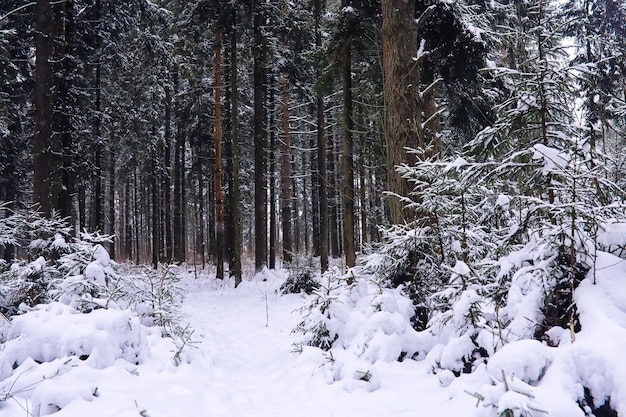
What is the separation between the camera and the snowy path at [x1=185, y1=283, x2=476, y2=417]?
3.27m

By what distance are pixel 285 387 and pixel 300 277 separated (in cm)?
748

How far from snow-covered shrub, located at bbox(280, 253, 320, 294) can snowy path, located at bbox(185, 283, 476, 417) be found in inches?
155

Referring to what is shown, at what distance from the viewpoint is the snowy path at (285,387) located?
129 inches

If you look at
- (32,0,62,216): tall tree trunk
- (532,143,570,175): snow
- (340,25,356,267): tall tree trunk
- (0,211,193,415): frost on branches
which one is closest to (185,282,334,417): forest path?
(0,211,193,415): frost on branches

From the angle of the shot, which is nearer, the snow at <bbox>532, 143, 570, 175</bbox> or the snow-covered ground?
the snow-covered ground

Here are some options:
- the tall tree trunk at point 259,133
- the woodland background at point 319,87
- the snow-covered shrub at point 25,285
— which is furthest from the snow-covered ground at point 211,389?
the tall tree trunk at point 259,133

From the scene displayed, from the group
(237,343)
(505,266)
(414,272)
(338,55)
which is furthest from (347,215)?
(505,266)

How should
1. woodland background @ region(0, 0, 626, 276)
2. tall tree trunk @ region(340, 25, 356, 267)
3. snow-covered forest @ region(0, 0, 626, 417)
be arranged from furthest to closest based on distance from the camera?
1. tall tree trunk @ region(340, 25, 356, 267)
2. woodland background @ region(0, 0, 626, 276)
3. snow-covered forest @ region(0, 0, 626, 417)

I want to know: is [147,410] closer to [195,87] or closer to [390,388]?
[390,388]

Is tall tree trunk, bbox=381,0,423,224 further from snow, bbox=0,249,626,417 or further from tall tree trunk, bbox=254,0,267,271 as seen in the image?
Result: tall tree trunk, bbox=254,0,267,271

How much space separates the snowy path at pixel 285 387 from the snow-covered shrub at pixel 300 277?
3.93 meters

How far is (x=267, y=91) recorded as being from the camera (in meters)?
18.5

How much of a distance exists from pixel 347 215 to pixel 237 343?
5637 mm

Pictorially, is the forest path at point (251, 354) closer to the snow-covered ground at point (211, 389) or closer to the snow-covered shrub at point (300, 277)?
the snow-covered ground at point (211, 389)
